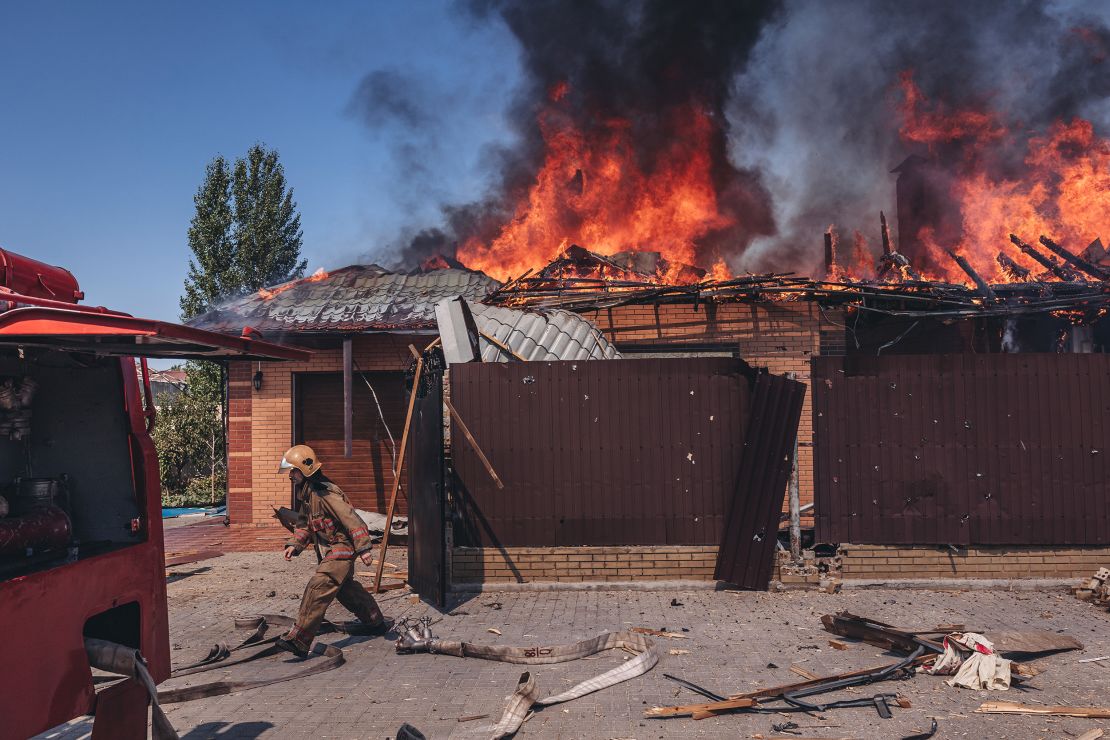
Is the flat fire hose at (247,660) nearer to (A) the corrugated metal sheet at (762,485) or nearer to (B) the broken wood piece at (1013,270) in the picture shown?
(A) the corrugated metal sheet at (762,485)

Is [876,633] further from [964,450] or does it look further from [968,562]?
[964,450]

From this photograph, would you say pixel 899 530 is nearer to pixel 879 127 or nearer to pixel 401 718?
pixel 401 718

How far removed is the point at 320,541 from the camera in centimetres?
735

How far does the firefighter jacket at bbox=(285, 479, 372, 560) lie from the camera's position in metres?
7.13

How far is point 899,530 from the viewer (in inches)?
359

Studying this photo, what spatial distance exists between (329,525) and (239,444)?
27.2ft

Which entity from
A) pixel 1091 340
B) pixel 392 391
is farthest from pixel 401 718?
pixel 1091 340

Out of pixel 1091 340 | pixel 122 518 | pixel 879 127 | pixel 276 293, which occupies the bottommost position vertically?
pixel 122 518

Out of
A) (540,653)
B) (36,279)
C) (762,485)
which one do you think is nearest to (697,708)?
(540,653)

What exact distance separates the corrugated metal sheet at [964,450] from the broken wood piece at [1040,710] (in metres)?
3.78

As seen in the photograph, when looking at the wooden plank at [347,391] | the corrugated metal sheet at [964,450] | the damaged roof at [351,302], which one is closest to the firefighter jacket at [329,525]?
the corrugated metal sheet at [964,450]

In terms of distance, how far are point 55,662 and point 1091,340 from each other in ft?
50.7

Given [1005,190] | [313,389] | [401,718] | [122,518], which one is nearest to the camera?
[122,518]

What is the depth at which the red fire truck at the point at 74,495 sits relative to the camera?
142 inches
